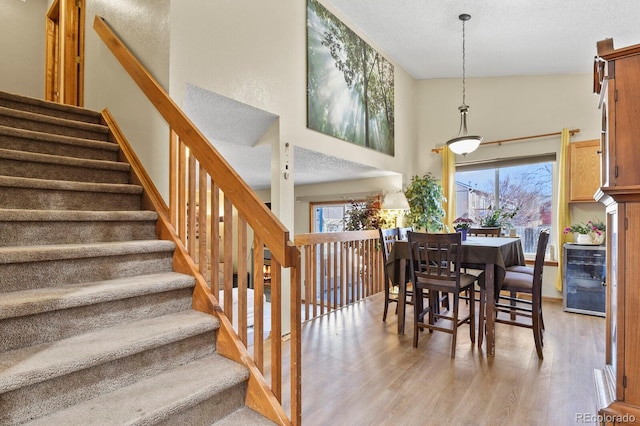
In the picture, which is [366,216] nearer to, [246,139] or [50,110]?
[246,139]

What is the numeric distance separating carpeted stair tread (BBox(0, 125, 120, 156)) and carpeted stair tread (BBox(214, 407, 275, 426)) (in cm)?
220

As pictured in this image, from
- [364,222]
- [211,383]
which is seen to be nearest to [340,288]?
[364,222]

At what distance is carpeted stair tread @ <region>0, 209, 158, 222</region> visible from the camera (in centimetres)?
162

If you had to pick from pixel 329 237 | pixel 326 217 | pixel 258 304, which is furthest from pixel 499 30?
pixel 326 217

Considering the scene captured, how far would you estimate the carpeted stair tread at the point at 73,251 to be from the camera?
1.43m

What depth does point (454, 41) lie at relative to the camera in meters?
4.30

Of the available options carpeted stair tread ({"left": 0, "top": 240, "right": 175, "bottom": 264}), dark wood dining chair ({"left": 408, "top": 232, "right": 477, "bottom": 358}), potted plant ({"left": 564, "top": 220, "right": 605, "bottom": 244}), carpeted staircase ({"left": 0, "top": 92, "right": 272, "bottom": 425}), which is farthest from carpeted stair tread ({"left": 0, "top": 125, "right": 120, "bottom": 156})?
potted plant ({"left": 564, "top": 220, "right": 605, "bottom": 244})

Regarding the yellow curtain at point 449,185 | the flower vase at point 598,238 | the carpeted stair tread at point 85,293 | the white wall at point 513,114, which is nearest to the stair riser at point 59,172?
the carpeted stair tread at point 85,293

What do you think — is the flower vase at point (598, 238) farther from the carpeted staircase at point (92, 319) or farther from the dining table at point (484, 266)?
the carpeted staircase at point (92, 319)

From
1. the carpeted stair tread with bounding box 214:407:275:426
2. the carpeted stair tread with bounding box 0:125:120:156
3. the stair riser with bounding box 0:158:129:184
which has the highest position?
the carpeted stair tread with bounding box 0:125:120:156

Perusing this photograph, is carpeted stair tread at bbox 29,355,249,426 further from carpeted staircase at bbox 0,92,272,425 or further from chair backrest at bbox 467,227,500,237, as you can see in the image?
chair backrest at bbox 467,227,500,237

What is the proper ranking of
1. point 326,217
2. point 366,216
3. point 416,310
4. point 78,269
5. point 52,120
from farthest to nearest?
1. point 326,217
2. point 366,216
3. point 416,310
4. point 52,120
5. point 78,269

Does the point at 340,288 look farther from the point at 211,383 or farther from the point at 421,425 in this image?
the point at 211,383

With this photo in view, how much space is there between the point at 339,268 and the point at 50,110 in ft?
10.4
